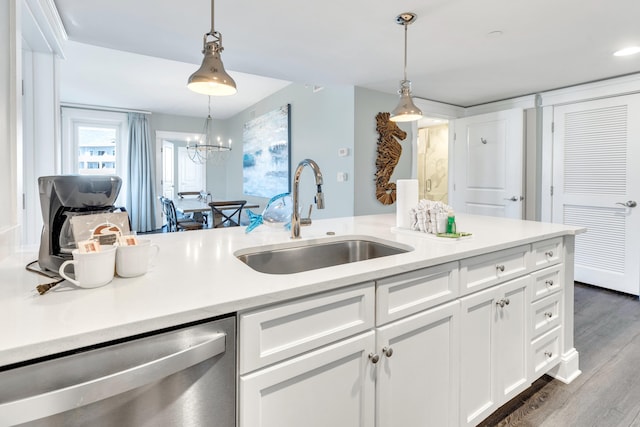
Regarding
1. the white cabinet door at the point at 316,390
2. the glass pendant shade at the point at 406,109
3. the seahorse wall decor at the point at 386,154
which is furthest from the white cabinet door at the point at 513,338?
the seahorse wall decor at the point at 386,154

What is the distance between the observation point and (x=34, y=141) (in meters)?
2.33

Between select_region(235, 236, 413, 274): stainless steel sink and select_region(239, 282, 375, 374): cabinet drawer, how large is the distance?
48 centimetres

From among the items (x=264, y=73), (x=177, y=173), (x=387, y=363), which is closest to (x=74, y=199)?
(x=387, y=363)

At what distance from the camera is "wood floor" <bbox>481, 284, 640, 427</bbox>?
161 centimetres

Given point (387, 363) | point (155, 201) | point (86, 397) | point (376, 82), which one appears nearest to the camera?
point (86, 397)

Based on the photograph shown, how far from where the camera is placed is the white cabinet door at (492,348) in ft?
4.50

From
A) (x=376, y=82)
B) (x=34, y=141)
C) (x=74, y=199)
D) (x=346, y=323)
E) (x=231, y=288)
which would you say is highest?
(x=376, y=82)

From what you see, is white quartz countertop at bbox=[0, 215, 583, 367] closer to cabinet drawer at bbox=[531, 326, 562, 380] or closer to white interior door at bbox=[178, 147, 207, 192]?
cabinet drawer at bbox=[531, 326, 562, 380]

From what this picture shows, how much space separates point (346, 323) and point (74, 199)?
855 millimetres

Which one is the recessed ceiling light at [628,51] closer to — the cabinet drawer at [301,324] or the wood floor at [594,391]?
the wood floor at [594,391]

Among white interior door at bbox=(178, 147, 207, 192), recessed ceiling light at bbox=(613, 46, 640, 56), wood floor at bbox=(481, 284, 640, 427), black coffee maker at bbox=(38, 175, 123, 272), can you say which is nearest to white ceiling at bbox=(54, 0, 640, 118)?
recessed ceiling light at bbox=(613, 46, 640, 56)

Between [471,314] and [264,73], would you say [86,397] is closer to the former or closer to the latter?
[471,314]

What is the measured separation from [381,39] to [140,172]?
5615mm

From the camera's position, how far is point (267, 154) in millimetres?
5504
